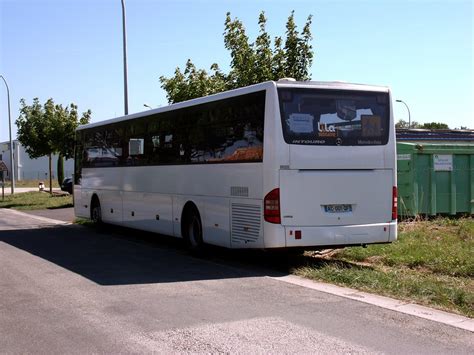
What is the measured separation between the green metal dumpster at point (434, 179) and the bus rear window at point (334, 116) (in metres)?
5.35

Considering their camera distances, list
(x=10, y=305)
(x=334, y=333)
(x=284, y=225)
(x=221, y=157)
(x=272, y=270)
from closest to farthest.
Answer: (x=334, y=333) < (x=10, y=305) < (x=284, y=225) < (x=272, y=270) < (x=221, y=157)

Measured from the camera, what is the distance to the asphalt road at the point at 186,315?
18.8 feet

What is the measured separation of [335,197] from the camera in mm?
9836

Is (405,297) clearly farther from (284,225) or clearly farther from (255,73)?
(255,73)

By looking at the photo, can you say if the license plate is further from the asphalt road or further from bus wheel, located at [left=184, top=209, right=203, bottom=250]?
bus wheel, located at [left=184, top=209, right=203, bottom=250]

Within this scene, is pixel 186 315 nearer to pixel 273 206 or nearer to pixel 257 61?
pixel 273 206

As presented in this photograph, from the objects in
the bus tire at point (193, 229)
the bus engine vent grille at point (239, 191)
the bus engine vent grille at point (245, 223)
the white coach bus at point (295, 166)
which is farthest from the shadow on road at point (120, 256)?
the bus engine vent grille at point (239, 191)

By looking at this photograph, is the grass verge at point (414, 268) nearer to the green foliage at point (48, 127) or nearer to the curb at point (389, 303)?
the curb at point (389, 303)

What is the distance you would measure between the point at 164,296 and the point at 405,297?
3.29 m

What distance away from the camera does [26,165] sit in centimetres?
9912

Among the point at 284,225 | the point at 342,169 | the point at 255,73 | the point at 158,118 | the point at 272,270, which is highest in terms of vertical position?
the point at 255,73

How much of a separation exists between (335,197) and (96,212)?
10258mm

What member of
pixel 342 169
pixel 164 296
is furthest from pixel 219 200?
pixel 164 296

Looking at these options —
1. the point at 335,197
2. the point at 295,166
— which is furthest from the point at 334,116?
the point at 335,197
